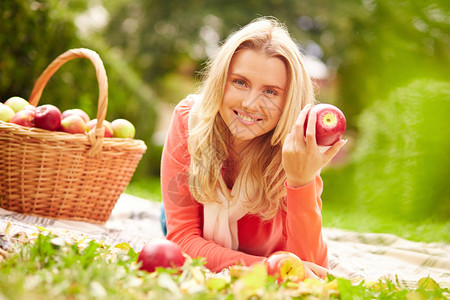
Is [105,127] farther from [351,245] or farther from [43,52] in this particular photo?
[351,245]

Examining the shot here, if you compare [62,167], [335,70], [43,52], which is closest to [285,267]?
[62,167]

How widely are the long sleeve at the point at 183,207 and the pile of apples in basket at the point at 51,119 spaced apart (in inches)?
Answer: 24.8

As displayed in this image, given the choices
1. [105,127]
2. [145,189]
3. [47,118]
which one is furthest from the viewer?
[145,189]

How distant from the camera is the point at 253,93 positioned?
1.90 metres

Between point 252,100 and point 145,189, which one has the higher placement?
point 252,100

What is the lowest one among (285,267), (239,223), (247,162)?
(239,223)

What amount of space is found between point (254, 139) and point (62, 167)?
1109mm

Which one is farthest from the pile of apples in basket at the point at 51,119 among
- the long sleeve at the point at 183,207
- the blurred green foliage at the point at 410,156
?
the blurred green foliage at the point at 410,156

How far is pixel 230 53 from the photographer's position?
6.47 ft

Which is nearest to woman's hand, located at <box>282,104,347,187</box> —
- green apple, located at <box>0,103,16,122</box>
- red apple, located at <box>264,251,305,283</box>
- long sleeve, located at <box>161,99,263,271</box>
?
red apple, located at <box>264,251,305,283</box>

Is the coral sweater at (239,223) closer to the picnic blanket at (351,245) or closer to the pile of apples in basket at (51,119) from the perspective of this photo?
the picnic blanket at (351,245)

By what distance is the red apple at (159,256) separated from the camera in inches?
57.4

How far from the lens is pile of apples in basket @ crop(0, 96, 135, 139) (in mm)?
2396

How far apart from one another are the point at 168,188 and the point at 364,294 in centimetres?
105
